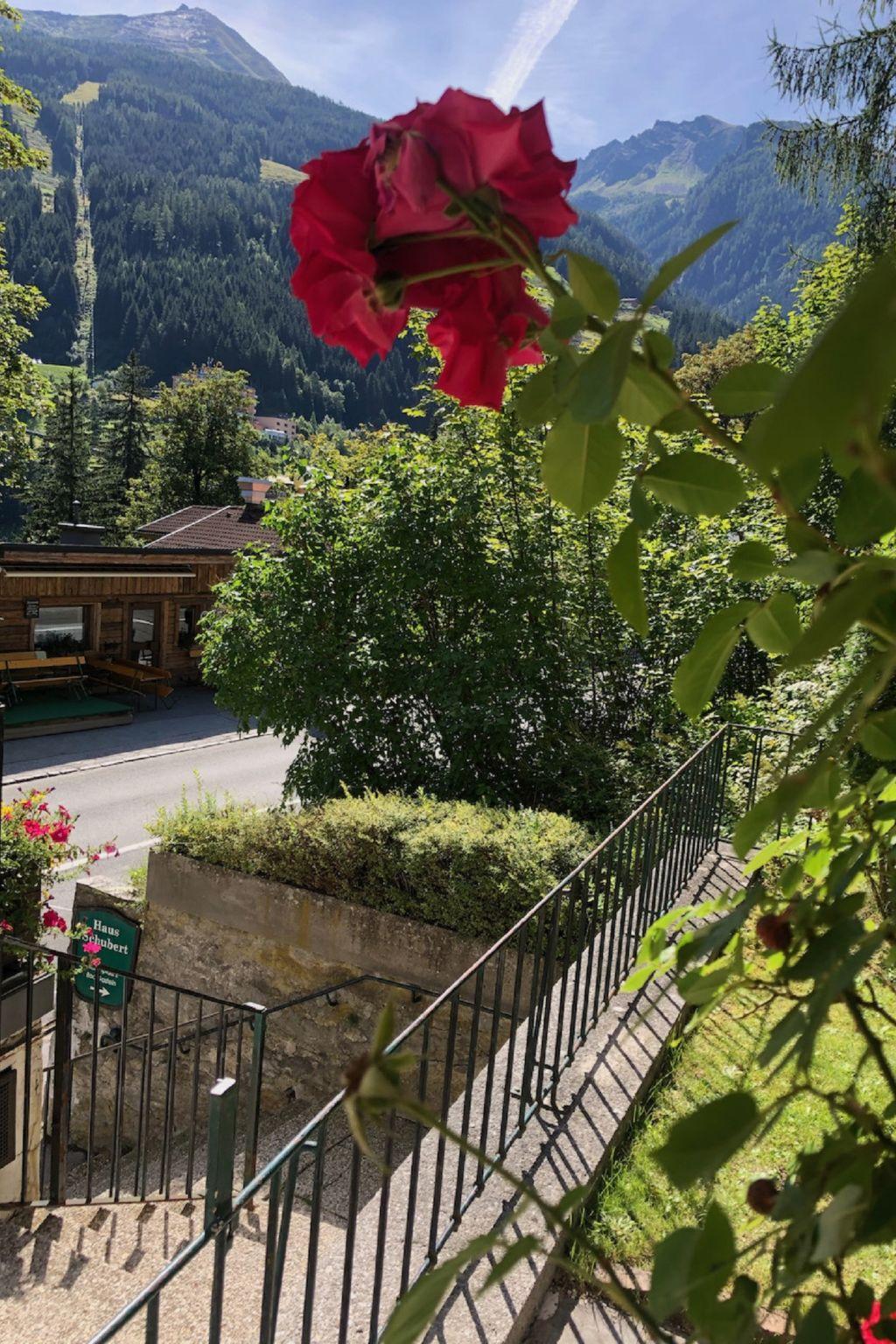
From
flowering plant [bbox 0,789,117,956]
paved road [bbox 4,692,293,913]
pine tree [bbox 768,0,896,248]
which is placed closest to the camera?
flowering plant [bbox 0,789,117,956]

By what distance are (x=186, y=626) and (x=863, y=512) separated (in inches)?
907

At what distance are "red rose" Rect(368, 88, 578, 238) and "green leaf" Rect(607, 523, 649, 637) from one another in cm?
20

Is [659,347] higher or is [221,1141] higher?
[659,347]

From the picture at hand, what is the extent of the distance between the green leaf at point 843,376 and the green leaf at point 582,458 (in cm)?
27

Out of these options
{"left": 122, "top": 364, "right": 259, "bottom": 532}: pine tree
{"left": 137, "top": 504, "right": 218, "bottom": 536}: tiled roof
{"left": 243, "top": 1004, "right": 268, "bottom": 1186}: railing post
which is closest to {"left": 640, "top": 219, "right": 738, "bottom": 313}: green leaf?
{"left": 243, "top": 1004, "right": 268, "bottom": 1186}: railing post

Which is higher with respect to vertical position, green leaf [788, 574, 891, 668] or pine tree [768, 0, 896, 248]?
pine tree [768, 0, 896, 248]

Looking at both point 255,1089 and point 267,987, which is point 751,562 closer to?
point 255,1089

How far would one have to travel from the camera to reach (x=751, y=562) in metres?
0.71

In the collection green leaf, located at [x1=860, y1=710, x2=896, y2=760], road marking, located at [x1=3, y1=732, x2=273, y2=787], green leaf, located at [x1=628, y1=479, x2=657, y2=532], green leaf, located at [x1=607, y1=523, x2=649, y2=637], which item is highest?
green leaf, located at [x1=628, y1=479, x2=657, y2=532]

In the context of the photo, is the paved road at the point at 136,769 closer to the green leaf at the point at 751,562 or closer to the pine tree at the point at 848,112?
the pine tree at the point at 848,112

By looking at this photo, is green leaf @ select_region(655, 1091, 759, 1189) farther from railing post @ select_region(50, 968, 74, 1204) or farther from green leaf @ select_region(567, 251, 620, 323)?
railing post @ select_region(50, 968, 74, 1204)

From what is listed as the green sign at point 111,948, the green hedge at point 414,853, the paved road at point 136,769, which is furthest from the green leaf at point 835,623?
the paved road at point 136,769

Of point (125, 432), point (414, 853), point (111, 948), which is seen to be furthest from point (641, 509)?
point (125, 432)

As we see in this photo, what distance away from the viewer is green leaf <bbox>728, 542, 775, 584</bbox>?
0.71 meters
